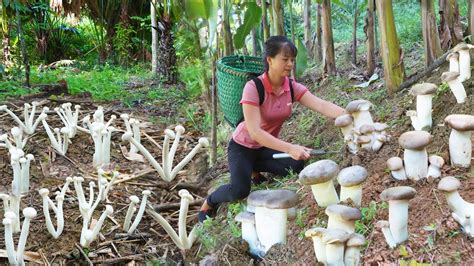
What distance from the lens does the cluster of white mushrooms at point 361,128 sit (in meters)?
2.73

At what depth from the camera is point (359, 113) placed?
2.75 meters

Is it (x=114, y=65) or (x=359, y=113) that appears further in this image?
(x=114, y=65)

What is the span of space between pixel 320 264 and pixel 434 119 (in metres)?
1.23

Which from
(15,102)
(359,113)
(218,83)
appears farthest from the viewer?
(15,102)

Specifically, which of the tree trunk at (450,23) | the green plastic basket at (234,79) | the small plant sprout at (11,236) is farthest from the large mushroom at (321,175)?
the tree trunk at (450,23)

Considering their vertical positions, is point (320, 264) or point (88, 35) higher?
point (88, 35)

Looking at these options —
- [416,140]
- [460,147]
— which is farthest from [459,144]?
[416,140]

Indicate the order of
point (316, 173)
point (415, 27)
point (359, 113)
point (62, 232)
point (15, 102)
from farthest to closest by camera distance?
point (415, 27) < point (15, 102) < point (62, 232) < point (359, 113) < point (316, 173)

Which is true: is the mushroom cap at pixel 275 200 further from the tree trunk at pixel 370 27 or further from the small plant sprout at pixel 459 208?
the tree trunk at pixel 370 27

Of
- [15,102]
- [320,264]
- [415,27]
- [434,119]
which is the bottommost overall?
[320,264]

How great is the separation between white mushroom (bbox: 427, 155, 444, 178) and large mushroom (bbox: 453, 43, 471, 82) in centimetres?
72

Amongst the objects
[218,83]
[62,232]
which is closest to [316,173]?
[62,232]

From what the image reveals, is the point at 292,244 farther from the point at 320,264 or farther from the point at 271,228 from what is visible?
Result: the point at 320,264

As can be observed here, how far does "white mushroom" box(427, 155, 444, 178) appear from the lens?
7.75 feet
